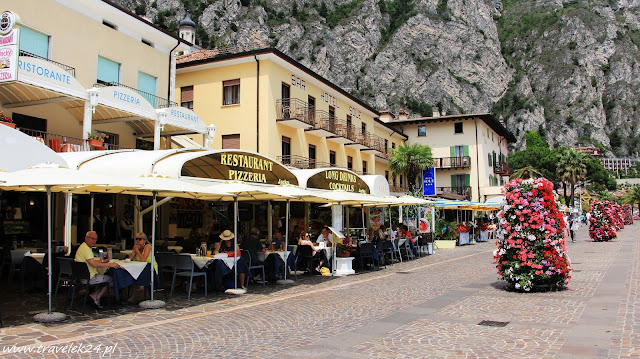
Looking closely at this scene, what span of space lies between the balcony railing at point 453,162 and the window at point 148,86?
31.2 metres

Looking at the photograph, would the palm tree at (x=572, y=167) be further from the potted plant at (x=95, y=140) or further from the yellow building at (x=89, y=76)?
the potted plant at (x=95, y=140)

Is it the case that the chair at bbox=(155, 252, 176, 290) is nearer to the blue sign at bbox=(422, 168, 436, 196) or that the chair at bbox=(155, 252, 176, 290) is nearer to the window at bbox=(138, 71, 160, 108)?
the window at bbox=(138, 71, 160, 108)

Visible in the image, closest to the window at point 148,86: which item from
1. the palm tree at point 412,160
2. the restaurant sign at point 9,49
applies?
the restaurant sign at point 9,49

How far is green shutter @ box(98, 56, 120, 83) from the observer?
58.4 ft

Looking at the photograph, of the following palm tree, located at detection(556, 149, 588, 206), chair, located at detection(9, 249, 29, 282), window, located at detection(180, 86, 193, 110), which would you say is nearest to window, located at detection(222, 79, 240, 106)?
window, located at detection(180, 86, 193, 110)

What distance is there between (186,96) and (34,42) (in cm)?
1109

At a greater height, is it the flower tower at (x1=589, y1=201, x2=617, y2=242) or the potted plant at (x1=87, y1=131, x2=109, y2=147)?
the potted plant at (x1=87, y1=131, x2=109, y2=147)

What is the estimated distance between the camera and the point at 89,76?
56.3ft

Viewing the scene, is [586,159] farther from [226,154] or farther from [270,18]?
[226,154]

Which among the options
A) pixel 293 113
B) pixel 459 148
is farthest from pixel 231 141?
pixel 459 148

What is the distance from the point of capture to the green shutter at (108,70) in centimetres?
1781

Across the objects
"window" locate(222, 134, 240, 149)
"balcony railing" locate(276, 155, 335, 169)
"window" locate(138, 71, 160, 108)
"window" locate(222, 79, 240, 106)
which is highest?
"window" locate(222, 79, 240, 106)

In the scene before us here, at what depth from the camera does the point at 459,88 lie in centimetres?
9750

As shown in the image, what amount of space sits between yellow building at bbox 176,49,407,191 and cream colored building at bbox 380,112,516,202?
64.3 ft
